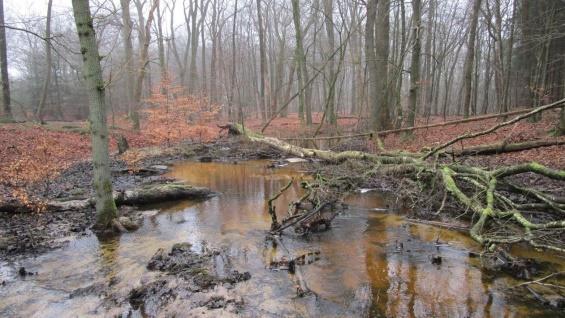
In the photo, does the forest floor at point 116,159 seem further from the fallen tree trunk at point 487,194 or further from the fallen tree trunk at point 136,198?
the fallen tree trunk at point 487,194

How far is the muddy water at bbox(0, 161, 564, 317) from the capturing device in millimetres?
4676

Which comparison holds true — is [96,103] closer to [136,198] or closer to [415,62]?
[136,198]

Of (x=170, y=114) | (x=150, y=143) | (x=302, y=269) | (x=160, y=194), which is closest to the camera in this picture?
(x=302, y=269)

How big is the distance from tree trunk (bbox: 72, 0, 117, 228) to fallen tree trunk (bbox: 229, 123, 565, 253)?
20.6 feet

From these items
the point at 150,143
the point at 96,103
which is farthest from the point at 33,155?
the point at 96,103

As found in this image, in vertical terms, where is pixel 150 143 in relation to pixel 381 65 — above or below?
below

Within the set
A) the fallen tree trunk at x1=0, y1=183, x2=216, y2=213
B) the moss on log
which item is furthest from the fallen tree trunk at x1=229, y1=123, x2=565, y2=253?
the fallen tree trunk at x1=0, y1=183, x2=216, y2=213

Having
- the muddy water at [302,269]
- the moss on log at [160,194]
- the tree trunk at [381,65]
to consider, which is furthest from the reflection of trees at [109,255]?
the tree trunk at [381,65]

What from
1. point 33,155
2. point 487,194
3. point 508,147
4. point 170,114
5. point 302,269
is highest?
point 170,114

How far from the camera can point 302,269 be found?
5758 mm

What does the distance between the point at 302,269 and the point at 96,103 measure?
178 inches

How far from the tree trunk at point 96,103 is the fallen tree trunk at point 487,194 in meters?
6.29

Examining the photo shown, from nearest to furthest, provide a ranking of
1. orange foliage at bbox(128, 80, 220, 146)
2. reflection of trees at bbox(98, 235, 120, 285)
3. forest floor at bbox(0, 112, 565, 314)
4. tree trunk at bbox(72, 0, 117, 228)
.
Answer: reflection of trees at bbox(98, 235, 120, 285) < tree trunk at bbox(72, 0, 117, 228) < forest floor at bbox(0, 112, 565, 314) < orange foliage at bbox(128, 80, 220, 146)

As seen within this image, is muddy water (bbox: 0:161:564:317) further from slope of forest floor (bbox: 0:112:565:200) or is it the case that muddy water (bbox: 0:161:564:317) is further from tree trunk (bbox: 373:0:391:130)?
tree trunk (bbox: 373:0:391:130)
